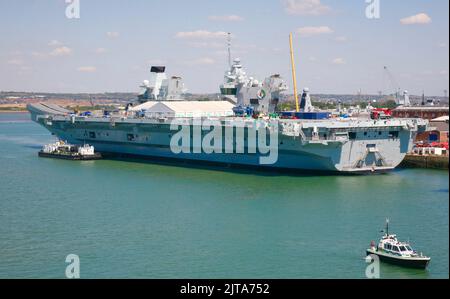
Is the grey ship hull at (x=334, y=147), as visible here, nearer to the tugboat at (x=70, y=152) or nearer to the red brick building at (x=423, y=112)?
the tugboat at (x=70, y=152)

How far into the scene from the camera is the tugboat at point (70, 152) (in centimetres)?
3978

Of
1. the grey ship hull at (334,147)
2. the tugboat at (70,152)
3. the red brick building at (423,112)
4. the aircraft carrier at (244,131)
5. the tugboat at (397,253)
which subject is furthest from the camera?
the red brick building at (423,112)

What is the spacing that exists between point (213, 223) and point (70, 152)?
22.1 m

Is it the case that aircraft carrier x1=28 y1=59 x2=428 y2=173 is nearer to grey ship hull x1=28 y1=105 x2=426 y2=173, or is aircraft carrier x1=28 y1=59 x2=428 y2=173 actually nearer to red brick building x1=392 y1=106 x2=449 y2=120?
grey ship hull x1=28 y1=105 x2=426 y2=173

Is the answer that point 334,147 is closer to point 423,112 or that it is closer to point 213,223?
point 213,223

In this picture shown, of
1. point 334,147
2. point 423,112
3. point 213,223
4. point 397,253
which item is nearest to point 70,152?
point 334,147

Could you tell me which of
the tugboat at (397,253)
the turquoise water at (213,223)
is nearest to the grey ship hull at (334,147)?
the turquoise water at (213,223)

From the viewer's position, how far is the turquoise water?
1652 centimetres

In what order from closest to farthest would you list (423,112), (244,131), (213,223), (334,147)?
(213,223) < (334,147) < (244,131) < (423,112)

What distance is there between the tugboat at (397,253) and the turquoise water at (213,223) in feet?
0.70

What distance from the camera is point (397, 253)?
54.5 feet

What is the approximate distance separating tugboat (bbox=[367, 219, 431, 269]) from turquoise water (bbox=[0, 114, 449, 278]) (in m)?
0.21

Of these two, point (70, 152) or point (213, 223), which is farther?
point (70, 152)
